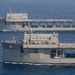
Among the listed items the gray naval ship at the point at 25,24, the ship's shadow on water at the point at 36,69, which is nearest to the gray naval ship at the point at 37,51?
the ship's shadow on water at the point at 36,69

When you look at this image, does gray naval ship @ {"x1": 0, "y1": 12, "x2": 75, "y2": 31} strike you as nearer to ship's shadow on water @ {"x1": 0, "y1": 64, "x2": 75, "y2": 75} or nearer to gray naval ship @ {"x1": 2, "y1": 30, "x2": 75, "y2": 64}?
gray naval ship @ {"x1": 2, "y1": 30, "x2": 75, "y2": 64}

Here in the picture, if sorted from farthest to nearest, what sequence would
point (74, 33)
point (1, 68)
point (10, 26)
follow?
1. point (10, 26)
2. point (74, 33)
3. point (1, 68)

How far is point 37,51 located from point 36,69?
2.95 meters

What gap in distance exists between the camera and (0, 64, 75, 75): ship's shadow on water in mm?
60028

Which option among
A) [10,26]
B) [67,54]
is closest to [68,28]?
[10,26]

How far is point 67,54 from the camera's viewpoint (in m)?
66.0

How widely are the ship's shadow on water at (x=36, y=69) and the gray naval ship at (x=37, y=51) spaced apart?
79cm

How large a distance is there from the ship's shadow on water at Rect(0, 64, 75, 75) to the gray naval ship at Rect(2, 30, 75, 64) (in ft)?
2.60

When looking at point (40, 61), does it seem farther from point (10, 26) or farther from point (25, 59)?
point (10, 26)

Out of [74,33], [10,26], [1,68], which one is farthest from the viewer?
[10,26]

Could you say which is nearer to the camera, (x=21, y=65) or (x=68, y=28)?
(x=21, y=65)

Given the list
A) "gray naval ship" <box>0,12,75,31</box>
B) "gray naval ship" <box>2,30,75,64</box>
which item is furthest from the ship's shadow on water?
"gray naval ship" <box>0,12,75,31</box>

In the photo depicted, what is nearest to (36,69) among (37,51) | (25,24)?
(37,51)

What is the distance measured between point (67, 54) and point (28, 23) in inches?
1643
